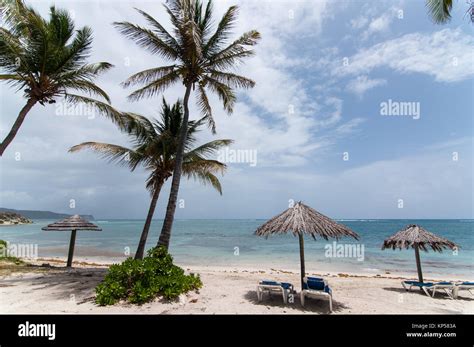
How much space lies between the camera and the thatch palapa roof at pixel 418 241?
9.06 meters

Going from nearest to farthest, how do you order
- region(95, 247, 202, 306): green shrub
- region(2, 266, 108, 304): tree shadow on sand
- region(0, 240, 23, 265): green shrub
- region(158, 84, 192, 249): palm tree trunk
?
region(95, 247, 202, 306): green shrub, region(2, 266, 108, 304): tree shadow on sand, region(158, 84, 192, 249): palm tree trunk, region(0, 240, 23, 265): green shrub

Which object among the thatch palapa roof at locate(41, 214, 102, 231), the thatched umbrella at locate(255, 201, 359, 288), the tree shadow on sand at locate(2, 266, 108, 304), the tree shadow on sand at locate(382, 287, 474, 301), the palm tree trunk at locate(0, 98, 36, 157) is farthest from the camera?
the thatch palapa roof at locate(41, 214, 102, 231)

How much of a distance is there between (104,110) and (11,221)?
102395 millimetres

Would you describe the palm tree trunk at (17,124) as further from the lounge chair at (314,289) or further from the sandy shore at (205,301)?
the lounge chair at (314,289)

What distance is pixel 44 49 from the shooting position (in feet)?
26.8

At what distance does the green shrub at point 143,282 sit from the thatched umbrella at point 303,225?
286cm

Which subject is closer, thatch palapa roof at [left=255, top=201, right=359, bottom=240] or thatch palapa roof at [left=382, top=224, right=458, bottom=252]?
thatch palapa roof at [left=255, top=201, right=359, bottom=240]

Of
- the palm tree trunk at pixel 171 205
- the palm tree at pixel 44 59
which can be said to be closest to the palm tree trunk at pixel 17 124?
the palm tree at pixel 44 59

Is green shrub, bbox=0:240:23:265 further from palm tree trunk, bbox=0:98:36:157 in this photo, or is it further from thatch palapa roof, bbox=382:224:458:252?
thatch palapa roof, bbox=382:224:458:252

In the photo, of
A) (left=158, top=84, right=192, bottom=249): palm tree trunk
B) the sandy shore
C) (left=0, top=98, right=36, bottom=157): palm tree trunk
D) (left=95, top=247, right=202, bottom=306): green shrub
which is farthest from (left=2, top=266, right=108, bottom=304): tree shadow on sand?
(left=0, top=98, right=36, bottom=157): palm tree trunk

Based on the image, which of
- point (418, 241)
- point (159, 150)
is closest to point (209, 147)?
point (159, 150)

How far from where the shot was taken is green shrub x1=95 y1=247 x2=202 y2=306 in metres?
5.80

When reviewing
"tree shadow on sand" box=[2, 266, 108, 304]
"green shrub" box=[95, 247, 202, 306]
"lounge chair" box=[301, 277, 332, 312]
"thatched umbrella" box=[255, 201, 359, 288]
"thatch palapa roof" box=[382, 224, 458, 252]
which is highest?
"thatched umbrella" box=[255, 201, 359, 288]
